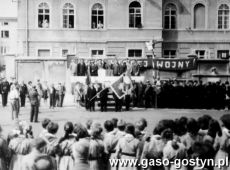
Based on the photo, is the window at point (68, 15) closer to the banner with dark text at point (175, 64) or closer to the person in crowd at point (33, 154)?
the banner with dark text at point (175, 64)

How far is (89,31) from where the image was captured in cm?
3831

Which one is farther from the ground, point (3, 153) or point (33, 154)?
point (33, 154)

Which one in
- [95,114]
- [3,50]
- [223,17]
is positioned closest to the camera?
[95,114]

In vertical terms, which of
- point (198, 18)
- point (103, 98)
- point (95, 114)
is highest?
point (198, 18)

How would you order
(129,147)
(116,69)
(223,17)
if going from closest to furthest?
(129,147), (116,69), (223,17)

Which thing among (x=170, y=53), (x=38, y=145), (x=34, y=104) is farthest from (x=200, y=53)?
(x=38, y=145)

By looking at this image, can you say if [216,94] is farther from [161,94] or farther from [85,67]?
[85,67]

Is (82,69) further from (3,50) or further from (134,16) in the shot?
(3,50)

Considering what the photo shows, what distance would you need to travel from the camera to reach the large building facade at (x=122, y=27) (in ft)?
123

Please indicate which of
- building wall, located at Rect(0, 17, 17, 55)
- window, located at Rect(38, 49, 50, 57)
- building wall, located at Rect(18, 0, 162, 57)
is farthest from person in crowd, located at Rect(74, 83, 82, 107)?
building wall, located at Rect(0, 17, 17, 55)

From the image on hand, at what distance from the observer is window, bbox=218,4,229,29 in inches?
1532

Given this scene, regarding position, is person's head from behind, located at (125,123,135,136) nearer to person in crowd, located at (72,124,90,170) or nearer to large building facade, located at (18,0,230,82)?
person in crowd, located at (72,124,90,170)

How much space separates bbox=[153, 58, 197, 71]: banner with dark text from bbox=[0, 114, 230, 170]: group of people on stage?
67.8 feet

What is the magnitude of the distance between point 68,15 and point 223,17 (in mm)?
13224
